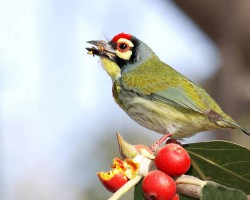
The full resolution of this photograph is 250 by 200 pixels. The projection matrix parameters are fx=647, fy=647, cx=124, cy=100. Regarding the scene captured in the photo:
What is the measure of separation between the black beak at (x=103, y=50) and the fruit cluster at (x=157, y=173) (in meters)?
1.43

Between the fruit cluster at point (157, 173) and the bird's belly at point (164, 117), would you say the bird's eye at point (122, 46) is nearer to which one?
the bird's belly at point (164, 117)

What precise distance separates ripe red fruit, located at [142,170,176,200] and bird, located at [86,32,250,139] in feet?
4.07

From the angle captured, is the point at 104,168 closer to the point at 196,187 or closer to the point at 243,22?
the point at 243,22

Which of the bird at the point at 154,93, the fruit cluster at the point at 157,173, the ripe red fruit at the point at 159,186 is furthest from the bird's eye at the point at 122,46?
the ripe red fruit at the point at 159,186

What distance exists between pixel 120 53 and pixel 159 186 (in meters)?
1.85

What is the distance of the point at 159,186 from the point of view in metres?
2.12

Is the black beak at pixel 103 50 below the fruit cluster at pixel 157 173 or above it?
above

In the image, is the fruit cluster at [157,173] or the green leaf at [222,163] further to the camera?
the green leaf at [222,163]

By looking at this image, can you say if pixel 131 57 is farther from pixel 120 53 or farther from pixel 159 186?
pixel 159 186

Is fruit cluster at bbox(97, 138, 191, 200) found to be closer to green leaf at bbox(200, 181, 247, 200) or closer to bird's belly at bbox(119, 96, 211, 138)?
green leaf at bbox(200, 181, 247, 200)

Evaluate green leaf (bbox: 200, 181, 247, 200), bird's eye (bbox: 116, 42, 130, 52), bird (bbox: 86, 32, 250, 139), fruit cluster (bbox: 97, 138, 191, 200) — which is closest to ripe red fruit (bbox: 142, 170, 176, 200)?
fruit cluster (bbox: 97, 138, 191, 200)

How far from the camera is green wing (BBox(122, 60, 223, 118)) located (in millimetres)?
3662

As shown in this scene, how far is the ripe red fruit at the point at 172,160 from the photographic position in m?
2.20

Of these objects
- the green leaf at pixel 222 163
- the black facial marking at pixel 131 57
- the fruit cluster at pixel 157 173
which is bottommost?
the green leaf at pixel 222 163
